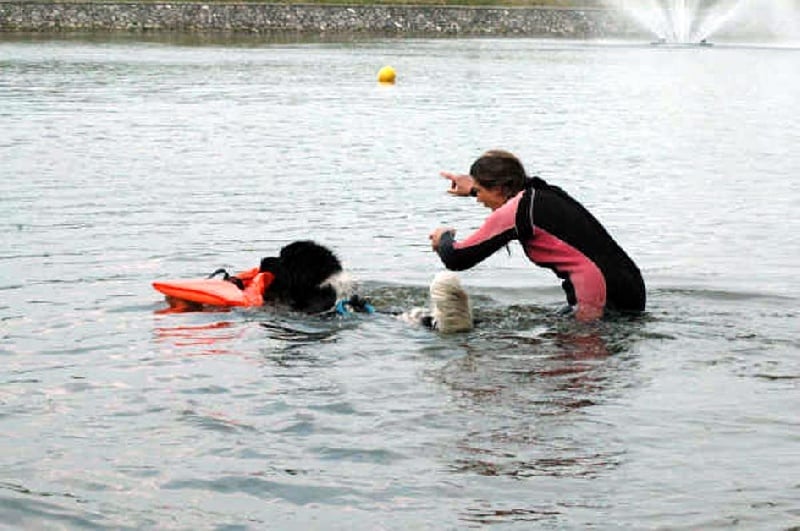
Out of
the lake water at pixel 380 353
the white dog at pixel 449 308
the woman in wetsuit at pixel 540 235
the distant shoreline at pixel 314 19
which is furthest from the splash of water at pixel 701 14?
the white dog at pixel 449 308

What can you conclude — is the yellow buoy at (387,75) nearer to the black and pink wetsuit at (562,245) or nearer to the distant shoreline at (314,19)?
the black and pink wetsuit at (562,245)

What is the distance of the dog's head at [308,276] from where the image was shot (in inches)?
447

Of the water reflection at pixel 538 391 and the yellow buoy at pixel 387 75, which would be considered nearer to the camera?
the water reflection at pixel 538 391

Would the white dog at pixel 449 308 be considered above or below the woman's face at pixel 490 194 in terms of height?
below

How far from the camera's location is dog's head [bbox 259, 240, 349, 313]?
11359 millimetres

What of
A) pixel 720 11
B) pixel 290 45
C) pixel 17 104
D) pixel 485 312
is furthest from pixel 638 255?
pixel 720 11

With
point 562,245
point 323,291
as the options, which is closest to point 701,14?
point 323,291

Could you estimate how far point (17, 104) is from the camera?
1312 inches

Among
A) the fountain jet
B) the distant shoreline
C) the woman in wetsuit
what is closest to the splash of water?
the fountain jet

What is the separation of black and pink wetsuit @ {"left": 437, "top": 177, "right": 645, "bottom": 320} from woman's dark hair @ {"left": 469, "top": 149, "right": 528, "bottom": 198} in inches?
4.1

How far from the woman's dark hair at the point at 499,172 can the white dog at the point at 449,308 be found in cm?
73

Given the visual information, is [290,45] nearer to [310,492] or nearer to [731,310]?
[731,310]

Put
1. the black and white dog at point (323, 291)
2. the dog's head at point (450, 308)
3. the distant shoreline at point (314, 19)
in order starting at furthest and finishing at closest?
1. the distant shoreline at point (314, 19)
2. the black and white dog at point (323, 291)
3. the dog's head at point (450, 308)

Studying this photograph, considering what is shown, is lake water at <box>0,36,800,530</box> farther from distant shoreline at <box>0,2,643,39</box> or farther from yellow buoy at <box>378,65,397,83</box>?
distant shoreline at <box>0,2,643,39</box>
